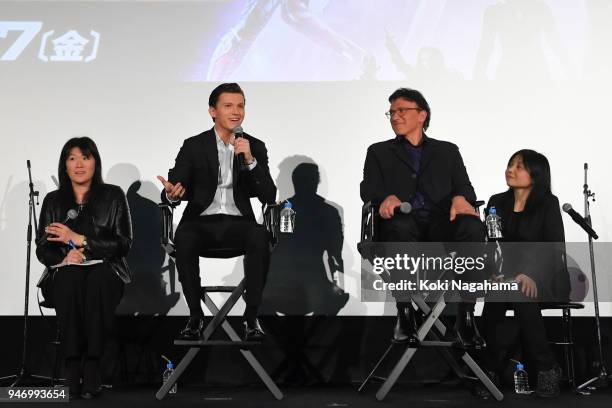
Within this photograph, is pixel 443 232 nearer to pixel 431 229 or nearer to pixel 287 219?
pixel 431 229

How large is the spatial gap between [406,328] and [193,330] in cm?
94

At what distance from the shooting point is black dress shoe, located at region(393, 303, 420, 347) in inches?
126

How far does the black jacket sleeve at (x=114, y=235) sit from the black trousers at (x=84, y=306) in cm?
8

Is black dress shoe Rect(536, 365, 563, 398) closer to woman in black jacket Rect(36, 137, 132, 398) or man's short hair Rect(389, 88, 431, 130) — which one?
man's short hair Rect(389, 88, 431, 130)

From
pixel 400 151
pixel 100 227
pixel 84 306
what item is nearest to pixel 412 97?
pixel 400 151

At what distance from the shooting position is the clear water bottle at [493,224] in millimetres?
3676

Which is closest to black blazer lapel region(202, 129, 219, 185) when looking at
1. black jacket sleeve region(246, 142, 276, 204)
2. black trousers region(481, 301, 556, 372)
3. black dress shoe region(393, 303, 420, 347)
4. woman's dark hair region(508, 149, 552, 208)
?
black jacket sleeve region(246, 142, 276, 204)

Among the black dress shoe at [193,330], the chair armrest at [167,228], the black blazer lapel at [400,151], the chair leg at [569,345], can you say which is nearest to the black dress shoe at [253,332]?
the black dress shoe at [193,330]

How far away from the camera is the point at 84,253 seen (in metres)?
3.44

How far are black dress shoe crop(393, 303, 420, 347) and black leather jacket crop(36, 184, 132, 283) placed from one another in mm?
1304

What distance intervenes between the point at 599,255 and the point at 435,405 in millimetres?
1777

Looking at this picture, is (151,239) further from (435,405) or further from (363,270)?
(435,405)

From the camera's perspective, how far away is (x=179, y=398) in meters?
3.36

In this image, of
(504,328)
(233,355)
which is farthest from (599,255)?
(233,355)
